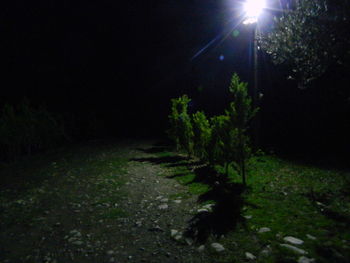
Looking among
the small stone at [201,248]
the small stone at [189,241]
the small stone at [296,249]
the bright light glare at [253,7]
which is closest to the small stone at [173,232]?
the small stone at [189,241]

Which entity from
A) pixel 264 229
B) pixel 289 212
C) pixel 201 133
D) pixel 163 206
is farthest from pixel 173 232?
pixel 201 133

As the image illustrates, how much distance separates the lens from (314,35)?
418 inches

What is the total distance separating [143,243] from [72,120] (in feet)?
94.6

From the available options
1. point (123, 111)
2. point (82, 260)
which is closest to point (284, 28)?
point (82, 260)

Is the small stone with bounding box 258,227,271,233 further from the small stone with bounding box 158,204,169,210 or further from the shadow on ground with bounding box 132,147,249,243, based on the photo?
the small stone with bounding box 158,204,169,210

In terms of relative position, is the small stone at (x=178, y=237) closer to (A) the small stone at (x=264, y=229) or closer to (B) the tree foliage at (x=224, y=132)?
(A) the small stone at (x=264, y=229)

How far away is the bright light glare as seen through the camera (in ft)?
39.8

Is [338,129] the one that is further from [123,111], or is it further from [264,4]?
[123,111]

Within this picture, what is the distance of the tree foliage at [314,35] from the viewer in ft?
32.1

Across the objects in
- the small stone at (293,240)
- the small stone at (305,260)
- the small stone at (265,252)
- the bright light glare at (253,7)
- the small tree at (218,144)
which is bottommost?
the small stone at (265,252)

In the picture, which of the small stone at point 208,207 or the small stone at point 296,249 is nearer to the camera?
the small stone at point 296,249

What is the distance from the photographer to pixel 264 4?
1209cm

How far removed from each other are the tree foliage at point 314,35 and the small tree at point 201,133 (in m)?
5.00

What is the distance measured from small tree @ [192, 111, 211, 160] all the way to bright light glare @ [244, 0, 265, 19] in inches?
214
